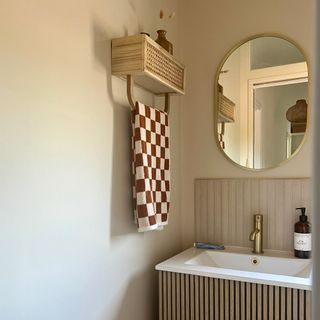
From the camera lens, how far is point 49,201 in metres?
1.12

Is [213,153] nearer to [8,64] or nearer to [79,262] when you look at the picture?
[79,262]

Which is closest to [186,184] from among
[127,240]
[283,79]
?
[127,240]

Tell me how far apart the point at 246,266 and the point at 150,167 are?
73 centimetres

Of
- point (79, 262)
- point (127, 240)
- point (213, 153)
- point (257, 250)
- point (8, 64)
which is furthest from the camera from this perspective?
point (213, 153)

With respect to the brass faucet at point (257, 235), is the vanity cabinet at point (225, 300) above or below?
below

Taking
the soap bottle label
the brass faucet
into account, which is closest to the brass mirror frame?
the brass faucet

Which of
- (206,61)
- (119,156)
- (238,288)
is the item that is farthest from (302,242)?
(206,61)

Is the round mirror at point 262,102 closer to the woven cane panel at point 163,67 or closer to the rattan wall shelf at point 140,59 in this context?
the woven cane panel at point 163,67

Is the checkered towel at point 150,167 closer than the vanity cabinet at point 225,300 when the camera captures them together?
No

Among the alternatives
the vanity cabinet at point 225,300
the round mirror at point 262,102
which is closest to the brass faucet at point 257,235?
the round mirror at point 262,102

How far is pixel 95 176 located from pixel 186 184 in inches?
33.3

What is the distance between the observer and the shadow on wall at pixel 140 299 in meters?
1.53

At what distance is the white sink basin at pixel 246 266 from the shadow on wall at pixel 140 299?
0.43ft

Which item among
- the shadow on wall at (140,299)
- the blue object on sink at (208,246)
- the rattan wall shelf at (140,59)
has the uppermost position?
the rattan wall shelf at (140,59)
